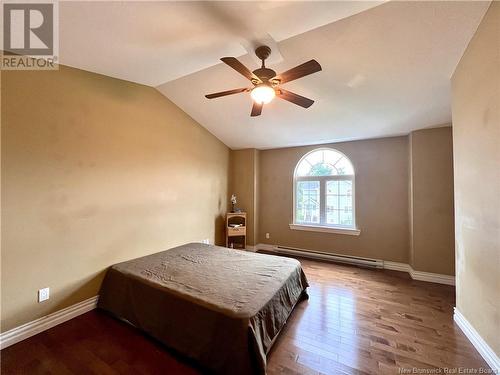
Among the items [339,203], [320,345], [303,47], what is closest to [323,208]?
[339,203]

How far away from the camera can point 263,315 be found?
1.61 m

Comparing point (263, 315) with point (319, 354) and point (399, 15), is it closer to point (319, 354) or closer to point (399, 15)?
point (319, 354)

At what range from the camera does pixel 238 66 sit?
1.61 meters

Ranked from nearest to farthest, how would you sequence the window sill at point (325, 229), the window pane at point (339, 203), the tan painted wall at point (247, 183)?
the window sill at point (325, 229), the window pane at point (339, 203), the tan painted wall at point (247, 183)

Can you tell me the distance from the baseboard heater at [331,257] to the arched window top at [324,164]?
1563mm

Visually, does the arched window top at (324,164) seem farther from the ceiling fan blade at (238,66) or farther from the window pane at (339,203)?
the ceiling fan blade at (238,66)

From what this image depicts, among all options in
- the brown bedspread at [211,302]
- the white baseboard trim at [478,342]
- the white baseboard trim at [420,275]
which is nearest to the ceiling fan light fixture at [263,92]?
the brown bedspread at [211,302]

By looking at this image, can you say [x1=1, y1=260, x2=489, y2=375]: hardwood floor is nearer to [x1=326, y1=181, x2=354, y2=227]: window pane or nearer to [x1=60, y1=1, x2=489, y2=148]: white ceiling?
[x1=326, y1=181, x2=354, y2=227]: window pane

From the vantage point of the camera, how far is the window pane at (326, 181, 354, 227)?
392cm

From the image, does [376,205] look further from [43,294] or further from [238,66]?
[43,294]

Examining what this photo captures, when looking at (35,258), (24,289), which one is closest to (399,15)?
(35,258)

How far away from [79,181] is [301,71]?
248 cm

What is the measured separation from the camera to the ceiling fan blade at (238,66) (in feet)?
4.99

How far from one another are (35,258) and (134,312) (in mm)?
1043
